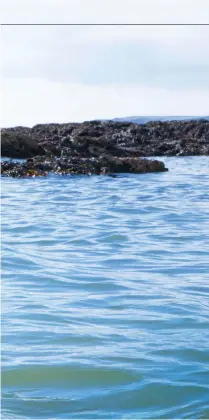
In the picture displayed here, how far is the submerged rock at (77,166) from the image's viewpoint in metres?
13.8

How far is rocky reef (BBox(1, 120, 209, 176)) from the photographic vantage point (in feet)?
47.9

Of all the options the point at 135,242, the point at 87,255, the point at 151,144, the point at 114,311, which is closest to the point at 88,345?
the point at 114,311

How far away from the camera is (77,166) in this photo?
14586 mm

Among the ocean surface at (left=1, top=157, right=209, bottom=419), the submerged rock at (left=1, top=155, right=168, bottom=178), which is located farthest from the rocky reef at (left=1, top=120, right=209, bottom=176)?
the ocean surface at (left=1, top=157, right=209, bottom=419)

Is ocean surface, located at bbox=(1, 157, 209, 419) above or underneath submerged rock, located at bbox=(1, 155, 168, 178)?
underneath

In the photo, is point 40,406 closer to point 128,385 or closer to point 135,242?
point 128,385

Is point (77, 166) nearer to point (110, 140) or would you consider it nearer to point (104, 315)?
point (104, 315)

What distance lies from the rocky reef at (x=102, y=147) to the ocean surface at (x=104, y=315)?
547 centimetres

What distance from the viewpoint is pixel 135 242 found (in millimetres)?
7094

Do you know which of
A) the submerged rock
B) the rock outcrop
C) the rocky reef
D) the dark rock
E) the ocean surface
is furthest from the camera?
the rock outcrop

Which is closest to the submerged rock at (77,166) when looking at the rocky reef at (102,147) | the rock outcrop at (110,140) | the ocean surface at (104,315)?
→ the rocky reef at (102,147)

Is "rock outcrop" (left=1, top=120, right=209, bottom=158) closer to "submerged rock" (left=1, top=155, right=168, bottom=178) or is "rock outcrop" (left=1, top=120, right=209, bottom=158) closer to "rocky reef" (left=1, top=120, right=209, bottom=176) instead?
"rocky reef" (left=1, top=120, right=209, bottom=176)

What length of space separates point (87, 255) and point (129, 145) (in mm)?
18841

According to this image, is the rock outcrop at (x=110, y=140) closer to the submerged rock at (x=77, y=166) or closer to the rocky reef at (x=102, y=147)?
the rocky reef at (x=102, y=147)
